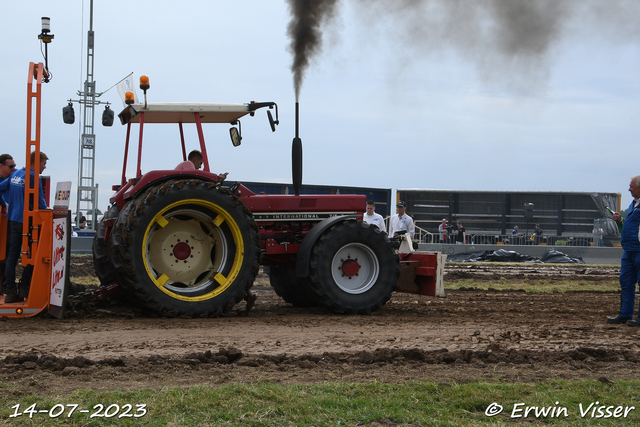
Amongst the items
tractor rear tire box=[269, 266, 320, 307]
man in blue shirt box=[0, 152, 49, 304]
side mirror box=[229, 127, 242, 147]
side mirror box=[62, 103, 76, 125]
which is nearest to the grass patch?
man in blue shirt box=[0, 152, 49, 304]

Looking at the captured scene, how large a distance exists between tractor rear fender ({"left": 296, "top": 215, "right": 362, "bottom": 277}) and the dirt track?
20.6 inches

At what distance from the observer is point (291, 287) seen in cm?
845

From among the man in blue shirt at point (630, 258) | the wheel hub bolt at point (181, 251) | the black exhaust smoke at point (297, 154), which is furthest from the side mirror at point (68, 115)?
the man in blue shirt at point (630, 258)

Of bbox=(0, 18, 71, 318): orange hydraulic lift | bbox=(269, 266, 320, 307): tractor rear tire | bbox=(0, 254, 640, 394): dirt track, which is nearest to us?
bbox=(0, 254, 640, 394): dirt track

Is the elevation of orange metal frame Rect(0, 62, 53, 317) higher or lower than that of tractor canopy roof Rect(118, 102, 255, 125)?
lower

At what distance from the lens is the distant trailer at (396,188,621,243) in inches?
1016

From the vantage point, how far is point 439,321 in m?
6.89

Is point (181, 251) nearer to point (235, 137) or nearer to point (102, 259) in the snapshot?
point (102, 259)

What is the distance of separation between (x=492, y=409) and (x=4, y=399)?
2.63 m

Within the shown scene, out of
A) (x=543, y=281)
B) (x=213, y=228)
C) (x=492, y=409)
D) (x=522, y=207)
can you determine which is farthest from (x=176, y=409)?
(x=522, y=207)

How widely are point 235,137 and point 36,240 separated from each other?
247 centimetres

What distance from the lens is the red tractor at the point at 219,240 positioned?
664 centimetres

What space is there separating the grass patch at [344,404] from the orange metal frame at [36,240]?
116 inches

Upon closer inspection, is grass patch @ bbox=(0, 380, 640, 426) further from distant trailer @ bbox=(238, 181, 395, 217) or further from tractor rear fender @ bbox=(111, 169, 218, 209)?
distant trailer @ bbox=(238, 181, 395, 217)
